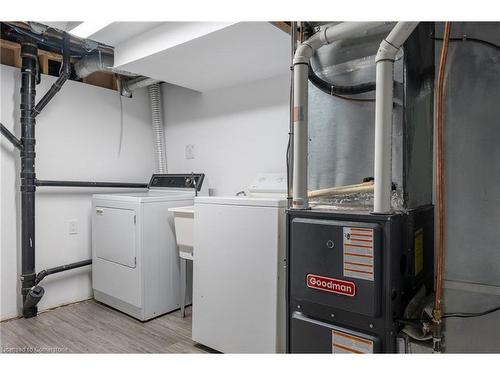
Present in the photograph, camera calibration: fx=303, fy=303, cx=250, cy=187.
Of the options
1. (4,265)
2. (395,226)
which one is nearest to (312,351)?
(395,226)

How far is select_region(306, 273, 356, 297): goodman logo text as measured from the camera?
3.81ft

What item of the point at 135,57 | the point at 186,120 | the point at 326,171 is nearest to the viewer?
the point at 326,171

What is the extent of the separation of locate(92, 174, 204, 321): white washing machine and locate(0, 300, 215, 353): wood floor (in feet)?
0.42

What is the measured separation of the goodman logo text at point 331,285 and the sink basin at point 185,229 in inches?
50.3

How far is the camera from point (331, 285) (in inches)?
47.4

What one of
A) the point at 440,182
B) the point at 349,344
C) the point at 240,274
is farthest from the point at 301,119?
the point at 240,274

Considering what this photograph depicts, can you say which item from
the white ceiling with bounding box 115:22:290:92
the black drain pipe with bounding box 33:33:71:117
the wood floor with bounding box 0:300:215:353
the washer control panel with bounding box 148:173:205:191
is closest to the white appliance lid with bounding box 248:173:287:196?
the washer control panel with bounding box 148:173:205:191

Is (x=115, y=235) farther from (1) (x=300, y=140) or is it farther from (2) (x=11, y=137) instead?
(1) (x=300, y=140)

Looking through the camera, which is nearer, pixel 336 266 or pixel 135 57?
pixel 336 266

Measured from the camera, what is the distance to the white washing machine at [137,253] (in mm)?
2492

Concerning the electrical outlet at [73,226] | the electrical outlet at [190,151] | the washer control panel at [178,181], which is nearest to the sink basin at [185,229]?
the washer control panel at [178,181]

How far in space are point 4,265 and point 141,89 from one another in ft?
7.11

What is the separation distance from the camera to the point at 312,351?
1271 mm

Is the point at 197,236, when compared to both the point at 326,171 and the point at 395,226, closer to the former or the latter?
the point at 326,171
